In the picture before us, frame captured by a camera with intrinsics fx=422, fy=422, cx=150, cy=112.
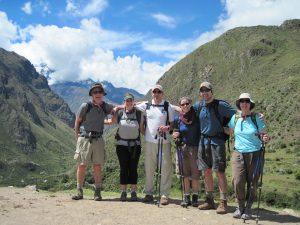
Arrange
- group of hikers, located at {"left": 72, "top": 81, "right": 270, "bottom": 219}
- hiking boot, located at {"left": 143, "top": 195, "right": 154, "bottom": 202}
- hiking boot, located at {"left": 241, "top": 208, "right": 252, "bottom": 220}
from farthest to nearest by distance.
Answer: hiking boot, located at {"left": 143, "top": 195, "right": 154, "bottom": 202}, group of hikers, located at {"left": 72, "top": 81, "right": 270, "bottom": 219}, hiking boot, located at {"left": 241, "top": 208, "right": 252, "bottom": 220}

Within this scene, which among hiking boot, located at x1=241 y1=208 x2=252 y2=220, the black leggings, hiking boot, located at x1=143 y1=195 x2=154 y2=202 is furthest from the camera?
the black leggings

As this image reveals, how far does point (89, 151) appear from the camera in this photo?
12.2 m

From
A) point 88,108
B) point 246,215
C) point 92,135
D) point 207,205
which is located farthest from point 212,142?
point 88,108

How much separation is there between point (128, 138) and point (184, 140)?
1653 mm

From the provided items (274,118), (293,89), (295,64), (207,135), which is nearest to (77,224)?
(207,135)

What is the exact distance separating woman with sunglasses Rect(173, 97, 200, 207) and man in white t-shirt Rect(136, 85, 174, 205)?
14.7 inches

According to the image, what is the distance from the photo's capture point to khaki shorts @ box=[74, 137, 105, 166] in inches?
478

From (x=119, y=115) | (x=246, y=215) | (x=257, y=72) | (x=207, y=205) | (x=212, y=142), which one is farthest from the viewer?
(x=257, y=72)

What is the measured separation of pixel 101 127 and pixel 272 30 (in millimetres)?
167708

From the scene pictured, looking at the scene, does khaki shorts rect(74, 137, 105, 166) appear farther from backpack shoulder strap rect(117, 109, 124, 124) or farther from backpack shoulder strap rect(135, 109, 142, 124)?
backpack shoulder strap rect(135, 109, 142, 124)

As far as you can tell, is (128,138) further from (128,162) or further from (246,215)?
(246,215)

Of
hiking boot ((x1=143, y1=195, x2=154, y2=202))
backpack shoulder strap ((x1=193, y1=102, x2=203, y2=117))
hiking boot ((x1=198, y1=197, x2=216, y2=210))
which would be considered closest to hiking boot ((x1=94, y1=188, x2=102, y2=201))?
hiking boot ((x1=143, y1=195, x2=154, y2=202))

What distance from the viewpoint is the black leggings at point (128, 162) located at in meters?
12.3

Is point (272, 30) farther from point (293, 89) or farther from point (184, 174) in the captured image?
point (184, 174)
